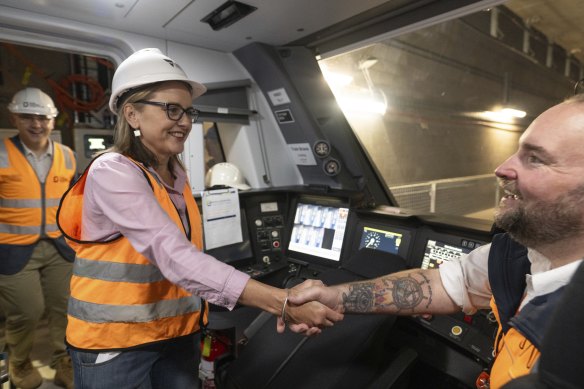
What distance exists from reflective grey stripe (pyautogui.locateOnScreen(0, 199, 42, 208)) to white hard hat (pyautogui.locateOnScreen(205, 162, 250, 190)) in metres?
1.25

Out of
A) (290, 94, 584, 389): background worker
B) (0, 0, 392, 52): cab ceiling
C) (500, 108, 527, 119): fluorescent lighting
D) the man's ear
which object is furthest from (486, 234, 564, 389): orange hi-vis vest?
(500, 108, 527, 119): fluorescent lighting

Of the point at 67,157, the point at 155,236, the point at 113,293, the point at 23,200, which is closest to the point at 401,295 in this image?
the point at 155,236

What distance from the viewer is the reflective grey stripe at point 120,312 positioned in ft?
3.78

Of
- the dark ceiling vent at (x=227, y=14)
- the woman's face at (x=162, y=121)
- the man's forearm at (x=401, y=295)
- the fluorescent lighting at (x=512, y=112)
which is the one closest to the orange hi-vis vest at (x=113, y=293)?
the woman's face at (x=162, y=121)

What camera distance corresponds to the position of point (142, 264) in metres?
1.19

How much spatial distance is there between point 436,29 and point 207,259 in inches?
160

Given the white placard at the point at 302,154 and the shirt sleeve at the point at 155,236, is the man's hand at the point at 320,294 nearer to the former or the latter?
the shirt sleeve at the point at 155,236

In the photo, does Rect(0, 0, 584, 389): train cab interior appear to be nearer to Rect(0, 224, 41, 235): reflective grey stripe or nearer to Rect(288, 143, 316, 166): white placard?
Rect(288, 143, 316, 166): white placard

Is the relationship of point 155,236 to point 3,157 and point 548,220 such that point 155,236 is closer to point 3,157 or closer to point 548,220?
point 548,220

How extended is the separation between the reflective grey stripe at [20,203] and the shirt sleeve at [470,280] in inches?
110

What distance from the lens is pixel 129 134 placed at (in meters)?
1.29

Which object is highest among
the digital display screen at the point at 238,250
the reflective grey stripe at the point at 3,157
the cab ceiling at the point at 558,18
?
the cab ceiling at the point at 558,18

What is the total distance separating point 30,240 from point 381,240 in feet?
8.38

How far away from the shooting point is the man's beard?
0.89 meters
